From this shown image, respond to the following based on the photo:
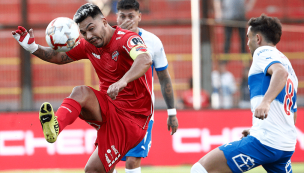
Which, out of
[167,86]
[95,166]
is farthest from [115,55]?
[167,86]

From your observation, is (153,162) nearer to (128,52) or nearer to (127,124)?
(127,124)

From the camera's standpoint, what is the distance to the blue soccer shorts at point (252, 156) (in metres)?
3.73

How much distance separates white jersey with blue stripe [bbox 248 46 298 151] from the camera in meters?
3.72

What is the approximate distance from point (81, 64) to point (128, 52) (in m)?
8.43

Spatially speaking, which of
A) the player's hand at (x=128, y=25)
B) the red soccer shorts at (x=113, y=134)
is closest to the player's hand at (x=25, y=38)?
the red soccer shorts at (x=113, y=134)

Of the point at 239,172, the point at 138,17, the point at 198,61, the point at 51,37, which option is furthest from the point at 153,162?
the point at 51,37

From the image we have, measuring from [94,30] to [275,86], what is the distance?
5.74ft

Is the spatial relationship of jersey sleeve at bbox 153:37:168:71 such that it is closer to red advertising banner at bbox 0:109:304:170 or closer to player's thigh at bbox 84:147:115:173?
player's thigh at bbox 84:147:115:173

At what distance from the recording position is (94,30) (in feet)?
12.2

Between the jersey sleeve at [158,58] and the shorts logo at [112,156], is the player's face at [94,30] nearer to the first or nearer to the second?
the shorts logo at [112,156]

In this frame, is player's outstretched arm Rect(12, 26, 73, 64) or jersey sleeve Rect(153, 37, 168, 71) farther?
jersey sleeve Rect(153, 37, 168, 71)

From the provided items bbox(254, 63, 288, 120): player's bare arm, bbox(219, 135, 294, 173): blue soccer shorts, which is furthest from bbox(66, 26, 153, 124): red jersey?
bbox(254, 63, 288, 120): player's bare arm

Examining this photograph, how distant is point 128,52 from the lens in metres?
3.64

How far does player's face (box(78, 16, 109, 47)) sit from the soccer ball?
0.08 metres
